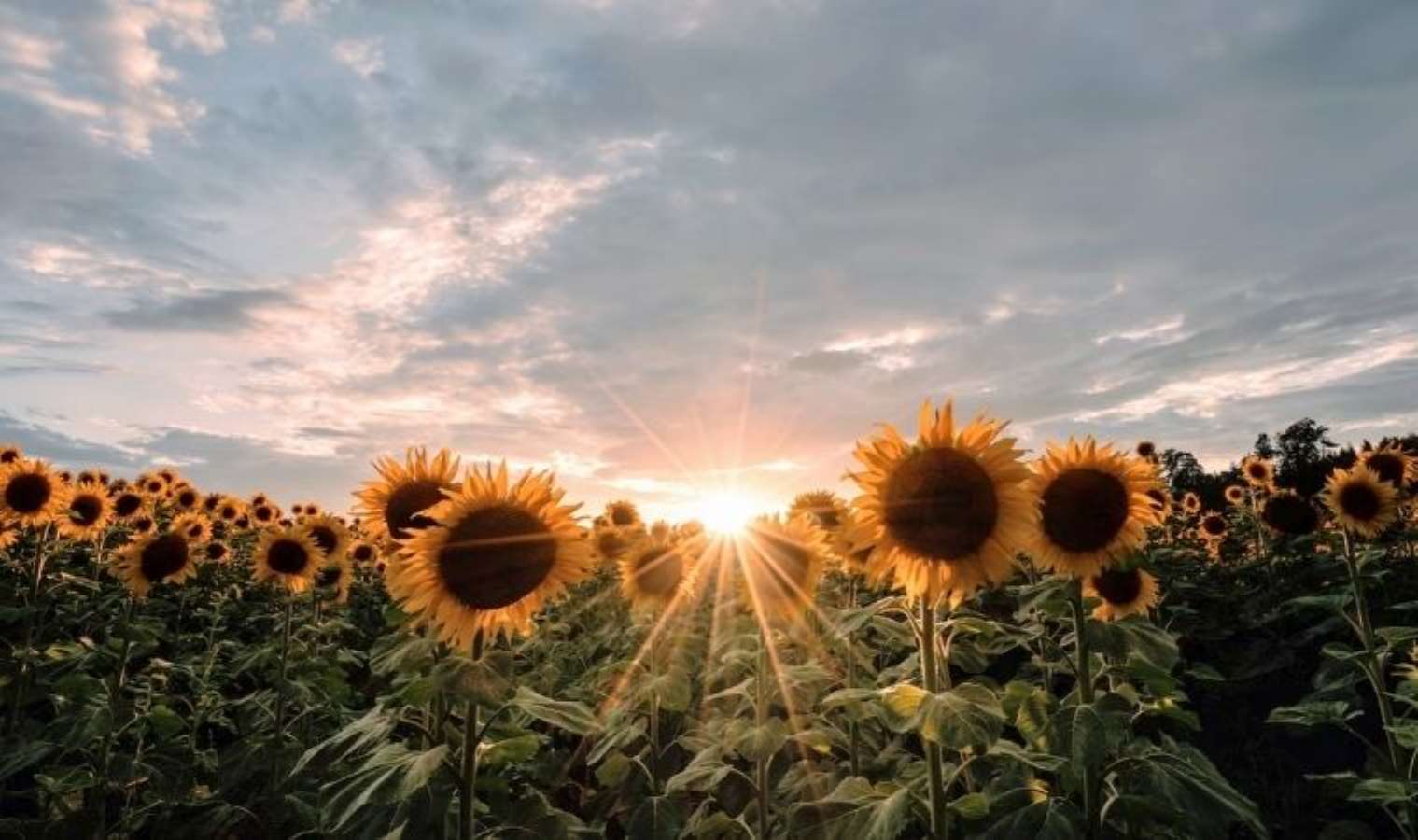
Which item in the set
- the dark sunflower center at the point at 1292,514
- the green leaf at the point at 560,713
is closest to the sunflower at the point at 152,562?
the green leaf at the point at 560,713

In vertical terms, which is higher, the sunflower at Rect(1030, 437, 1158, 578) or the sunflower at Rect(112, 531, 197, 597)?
the sunflower at Rect(1030, 437, 1158, 578)

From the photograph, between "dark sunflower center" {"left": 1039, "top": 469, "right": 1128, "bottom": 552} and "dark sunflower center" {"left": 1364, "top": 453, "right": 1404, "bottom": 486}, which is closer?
"dark sunflower center" {"left": 1039, "top": 469, "right": 1128, "bottom": 552}

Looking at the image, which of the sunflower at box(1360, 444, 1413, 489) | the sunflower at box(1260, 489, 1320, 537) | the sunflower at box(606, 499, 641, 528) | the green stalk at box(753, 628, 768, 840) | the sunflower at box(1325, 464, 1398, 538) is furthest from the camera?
the sunflower at box(606, 499, 641, 528)

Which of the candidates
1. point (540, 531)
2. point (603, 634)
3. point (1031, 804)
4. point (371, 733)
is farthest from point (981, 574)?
point (603, 634)

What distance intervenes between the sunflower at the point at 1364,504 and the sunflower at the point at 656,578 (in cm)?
640

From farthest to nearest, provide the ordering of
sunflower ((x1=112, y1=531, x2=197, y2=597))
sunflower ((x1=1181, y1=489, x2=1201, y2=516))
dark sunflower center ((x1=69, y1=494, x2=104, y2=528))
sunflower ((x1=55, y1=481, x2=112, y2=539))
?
sunflower ((x1=1181, y1=489, x2=1201, y2=516)), dark sunflower center ((x1=69, y1=494, x2=104, y2=528)), sunflower ((x1=55, y1=481, x2=112, y2=539)), sunflower ((x1=112, y1=531, x2=197, y2=597))

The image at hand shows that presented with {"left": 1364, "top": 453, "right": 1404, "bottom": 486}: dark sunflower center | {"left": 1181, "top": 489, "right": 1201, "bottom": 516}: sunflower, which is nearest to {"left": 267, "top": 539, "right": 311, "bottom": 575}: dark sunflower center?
{"left": 1364, "top": 453, "right": 1404, "bottom": 486}: dark sunflower center

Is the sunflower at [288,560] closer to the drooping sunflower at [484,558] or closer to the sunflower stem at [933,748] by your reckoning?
the drooping sunflower at [484,558]

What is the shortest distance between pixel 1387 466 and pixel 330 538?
12.0 m

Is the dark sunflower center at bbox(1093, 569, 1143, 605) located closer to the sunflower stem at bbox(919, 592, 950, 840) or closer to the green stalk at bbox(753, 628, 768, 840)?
the sunflower stem at bbox(919, 592, 950, 840)

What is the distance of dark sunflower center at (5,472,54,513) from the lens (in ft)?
33.1

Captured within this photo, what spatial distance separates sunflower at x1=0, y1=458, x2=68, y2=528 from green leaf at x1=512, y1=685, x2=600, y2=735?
27.6 feet

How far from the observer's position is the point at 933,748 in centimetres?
437

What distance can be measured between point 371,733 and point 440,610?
0.64 metres
